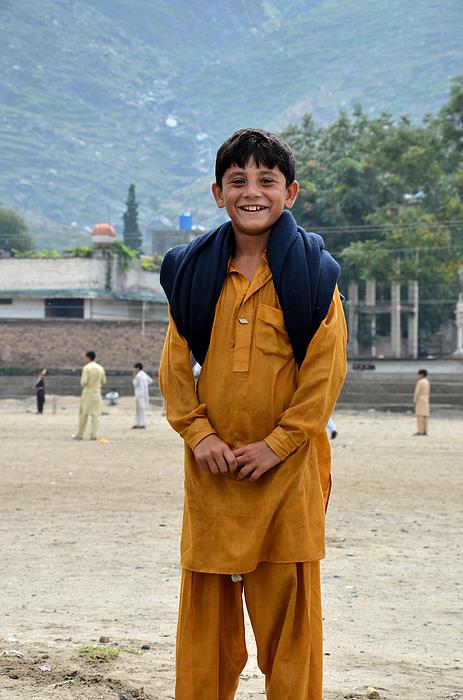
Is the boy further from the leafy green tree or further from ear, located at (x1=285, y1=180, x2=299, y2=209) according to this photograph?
the leafy green tree

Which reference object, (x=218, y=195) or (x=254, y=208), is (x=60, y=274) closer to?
(x=218, y=195)

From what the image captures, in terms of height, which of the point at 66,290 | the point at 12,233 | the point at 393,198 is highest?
the point at 12,233

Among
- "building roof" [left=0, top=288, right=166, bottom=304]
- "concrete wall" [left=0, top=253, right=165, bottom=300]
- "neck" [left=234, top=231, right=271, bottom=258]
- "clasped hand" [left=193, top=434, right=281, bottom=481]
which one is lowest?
"clasped hand" [left=193, top=434, right=281, bottom=481]

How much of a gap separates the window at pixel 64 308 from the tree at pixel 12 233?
44.2 metres

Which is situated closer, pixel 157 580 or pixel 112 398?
pixel 157 580

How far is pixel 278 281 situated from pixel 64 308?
4996 centimetres

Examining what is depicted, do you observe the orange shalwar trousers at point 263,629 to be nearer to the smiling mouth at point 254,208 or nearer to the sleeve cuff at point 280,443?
the sleeve cuff at point 280,443

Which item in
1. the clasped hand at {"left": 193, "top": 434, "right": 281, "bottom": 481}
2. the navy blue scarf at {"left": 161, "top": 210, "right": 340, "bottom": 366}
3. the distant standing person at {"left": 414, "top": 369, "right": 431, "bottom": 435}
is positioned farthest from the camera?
the distant standing person at {"left": 414, "top": 369, "right": 431, "bottom": 435}

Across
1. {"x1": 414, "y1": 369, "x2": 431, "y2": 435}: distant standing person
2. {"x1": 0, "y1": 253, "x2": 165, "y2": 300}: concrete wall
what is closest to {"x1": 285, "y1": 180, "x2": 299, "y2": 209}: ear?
{"x1": 414, "y1": 369, "x2": 431, "y2": 435}: distant standing person

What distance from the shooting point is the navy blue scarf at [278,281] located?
436 cm

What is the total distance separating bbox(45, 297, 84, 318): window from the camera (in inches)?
2103

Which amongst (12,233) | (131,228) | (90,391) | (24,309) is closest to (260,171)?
(90,391)

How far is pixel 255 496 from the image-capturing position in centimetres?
432

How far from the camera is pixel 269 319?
4.34 m
